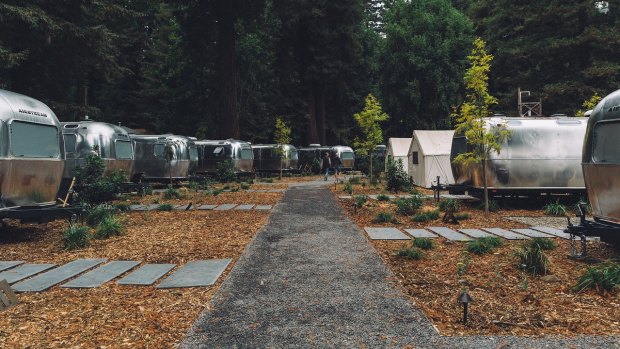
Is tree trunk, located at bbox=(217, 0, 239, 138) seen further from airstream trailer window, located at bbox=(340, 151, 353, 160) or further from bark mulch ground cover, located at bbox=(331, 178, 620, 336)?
bark mulch ground cover, located at bbox=(331, 178, 620, 336)

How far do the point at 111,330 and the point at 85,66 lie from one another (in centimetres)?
2415

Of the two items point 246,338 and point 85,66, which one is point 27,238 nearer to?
point 246,338

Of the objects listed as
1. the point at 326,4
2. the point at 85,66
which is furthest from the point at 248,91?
the point at 85,66

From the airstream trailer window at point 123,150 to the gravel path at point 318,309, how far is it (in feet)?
34.1

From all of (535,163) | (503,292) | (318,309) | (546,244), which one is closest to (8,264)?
(318,309)

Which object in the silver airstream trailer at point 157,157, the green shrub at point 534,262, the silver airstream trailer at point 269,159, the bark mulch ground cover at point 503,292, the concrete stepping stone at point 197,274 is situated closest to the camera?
the bark mulch ground cover at point 503,292

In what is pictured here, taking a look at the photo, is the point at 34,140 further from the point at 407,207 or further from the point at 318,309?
the point at 407,207

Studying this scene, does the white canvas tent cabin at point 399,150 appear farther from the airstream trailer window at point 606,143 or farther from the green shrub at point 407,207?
the airstream trailer window at point 606,143

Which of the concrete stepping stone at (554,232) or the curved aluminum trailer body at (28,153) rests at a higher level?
the curved aluminum trailer body at (28,153)

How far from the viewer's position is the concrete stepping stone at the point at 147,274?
18.7ft

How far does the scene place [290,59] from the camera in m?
39.9

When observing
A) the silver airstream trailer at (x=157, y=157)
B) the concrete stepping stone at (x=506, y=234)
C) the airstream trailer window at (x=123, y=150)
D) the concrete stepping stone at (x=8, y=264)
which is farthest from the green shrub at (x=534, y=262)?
the silver airstream trailer at (x=157, y=157)

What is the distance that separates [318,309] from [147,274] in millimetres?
2724

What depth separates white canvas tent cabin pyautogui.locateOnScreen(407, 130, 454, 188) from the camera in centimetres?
2070
